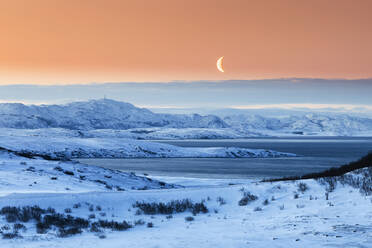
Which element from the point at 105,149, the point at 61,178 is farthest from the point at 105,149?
the point at 61,178

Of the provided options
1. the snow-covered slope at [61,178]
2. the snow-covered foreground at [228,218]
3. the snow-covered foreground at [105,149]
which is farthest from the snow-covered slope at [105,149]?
the snow-covered foreground at [228,218]

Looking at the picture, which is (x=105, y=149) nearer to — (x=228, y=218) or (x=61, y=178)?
(x=61, y=178)

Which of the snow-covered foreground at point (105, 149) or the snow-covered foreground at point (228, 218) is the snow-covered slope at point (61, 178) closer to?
the snow-covered foreground at point (228, 218)

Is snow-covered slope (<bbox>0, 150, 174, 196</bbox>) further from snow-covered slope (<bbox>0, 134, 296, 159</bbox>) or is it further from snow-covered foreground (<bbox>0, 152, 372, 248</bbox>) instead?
snow-covered slope (<bbox>0, 134, 296, 159</bbox>)

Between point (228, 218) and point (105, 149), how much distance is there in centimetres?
10306

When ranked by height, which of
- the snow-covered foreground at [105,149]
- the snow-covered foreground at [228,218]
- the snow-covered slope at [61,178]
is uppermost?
the snow-covered foreground at [228,218]

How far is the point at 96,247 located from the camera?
11875 millimetres

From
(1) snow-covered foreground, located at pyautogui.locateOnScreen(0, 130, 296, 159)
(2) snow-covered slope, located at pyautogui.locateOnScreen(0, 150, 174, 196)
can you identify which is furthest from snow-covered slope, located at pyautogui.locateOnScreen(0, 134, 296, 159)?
(2) snow-covered slope, located at pyautogui.locateOnScreen(0, 150, 174, 196)

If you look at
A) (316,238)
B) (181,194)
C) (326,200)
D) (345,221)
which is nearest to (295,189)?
(326,200)

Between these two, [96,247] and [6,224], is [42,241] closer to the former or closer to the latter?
[96,247]

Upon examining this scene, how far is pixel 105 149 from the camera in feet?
386

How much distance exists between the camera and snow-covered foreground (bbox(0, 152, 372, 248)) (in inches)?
482

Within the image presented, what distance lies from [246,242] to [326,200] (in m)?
7.47

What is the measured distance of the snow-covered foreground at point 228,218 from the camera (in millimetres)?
12234
